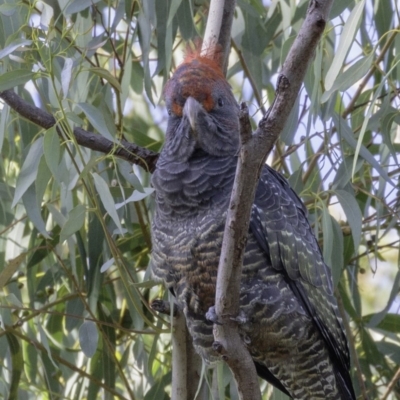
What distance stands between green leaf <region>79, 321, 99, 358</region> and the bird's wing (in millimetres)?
668

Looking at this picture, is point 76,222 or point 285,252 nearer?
point 76,222

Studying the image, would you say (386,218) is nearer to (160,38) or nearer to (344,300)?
(344,300)

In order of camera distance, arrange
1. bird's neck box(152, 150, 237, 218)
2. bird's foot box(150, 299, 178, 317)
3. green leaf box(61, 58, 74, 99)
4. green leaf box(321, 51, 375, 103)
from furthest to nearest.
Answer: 1. bird's neck box(152, 150, 237, 218)
2. bird's foot box(150, 299, 178, 317)
3. green leaf box(321, 51, 375, 103)
4. green leaf box(61, 58, 74, 99)

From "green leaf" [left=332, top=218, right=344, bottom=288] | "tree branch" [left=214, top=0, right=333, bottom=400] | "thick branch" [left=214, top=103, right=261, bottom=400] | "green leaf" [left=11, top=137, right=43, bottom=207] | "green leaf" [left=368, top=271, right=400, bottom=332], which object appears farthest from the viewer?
"green leaf" [left=368, top=271, right=400, bottom=332]

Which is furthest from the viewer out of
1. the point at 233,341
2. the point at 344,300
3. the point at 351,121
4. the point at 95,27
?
the point at 344,300

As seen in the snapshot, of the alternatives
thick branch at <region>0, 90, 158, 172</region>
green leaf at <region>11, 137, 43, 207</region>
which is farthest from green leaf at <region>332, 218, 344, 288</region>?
green leaf at <region>11, 137, 43, 207</region>

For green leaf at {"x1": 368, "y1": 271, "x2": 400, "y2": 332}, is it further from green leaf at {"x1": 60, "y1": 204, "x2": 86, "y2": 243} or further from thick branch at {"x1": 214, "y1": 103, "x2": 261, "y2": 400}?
green leaf at {"x1": 60, "y1": 204, "x2": 86, "y2": 243}

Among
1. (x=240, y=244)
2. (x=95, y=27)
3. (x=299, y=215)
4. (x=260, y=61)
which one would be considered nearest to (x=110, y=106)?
(x=95, y=27)

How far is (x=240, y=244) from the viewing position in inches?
74.0

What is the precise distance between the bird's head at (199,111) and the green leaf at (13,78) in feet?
2.12

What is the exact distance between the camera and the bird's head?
8.72 feet

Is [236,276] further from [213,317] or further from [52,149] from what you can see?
[52,149]

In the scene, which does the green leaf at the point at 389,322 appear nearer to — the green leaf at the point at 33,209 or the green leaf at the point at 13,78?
the green leaf at the point at 33,209

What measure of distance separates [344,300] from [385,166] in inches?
31.6
